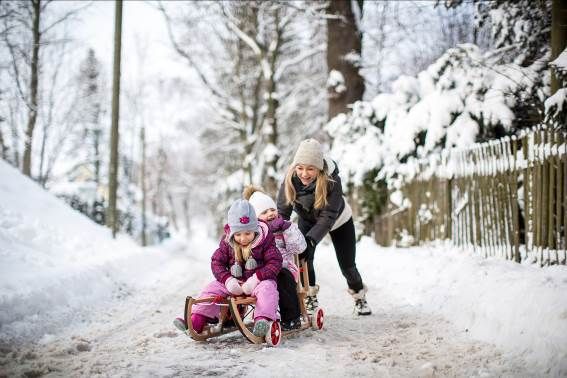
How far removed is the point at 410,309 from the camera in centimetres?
588

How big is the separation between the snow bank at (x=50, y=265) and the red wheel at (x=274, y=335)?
7.70 feet

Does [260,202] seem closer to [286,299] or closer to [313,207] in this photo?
[313,207]

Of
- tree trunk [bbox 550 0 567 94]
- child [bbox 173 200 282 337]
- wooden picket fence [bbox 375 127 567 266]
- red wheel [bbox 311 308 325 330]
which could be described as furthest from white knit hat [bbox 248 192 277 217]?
tree trunk [bbox 550 0 567 94]

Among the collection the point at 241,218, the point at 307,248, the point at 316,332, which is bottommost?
the point at 316,332

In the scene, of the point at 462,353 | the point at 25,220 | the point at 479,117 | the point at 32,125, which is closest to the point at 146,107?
the point at 32,125

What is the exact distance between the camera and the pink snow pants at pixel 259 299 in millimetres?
4215

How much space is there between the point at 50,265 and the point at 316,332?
432cm

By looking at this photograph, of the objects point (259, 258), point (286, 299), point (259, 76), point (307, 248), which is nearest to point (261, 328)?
point (286, 299)

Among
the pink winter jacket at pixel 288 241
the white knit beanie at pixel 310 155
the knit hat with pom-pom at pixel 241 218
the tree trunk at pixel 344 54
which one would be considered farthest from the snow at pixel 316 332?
the tree trunk at pixel 344 54

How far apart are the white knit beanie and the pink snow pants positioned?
52.9 inches

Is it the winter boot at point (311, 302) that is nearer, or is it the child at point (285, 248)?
the child at point (285, 248)

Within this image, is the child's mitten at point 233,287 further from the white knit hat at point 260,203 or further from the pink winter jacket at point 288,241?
the white knit hat at point 260,203

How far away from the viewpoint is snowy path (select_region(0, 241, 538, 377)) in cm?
344

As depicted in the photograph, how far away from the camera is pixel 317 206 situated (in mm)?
5195
